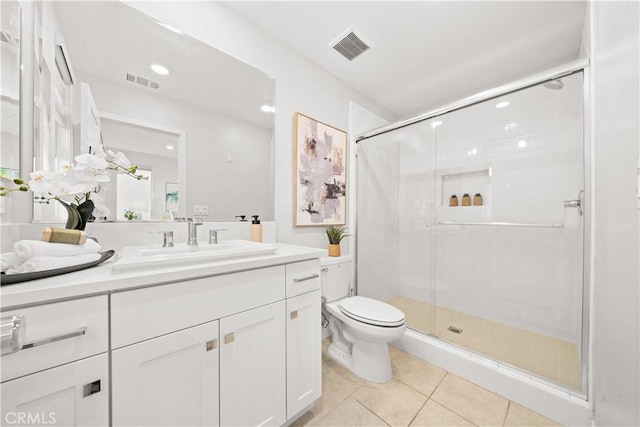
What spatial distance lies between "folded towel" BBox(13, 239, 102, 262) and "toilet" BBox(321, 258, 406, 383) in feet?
4.08

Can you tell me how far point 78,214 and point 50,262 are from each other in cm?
28

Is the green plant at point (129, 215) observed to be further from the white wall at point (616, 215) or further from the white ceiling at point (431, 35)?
the white wall at point (616, 215)

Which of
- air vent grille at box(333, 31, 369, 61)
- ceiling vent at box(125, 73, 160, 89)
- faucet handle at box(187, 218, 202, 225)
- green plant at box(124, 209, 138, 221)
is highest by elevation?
air vent grille at box(333, 31, 369, 61)

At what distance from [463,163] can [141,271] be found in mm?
2684

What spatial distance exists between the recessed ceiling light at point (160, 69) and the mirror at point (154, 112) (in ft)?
0.06

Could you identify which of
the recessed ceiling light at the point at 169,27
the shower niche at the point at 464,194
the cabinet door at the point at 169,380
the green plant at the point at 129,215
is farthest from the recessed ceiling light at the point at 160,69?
the shower niche at the point at 464,194

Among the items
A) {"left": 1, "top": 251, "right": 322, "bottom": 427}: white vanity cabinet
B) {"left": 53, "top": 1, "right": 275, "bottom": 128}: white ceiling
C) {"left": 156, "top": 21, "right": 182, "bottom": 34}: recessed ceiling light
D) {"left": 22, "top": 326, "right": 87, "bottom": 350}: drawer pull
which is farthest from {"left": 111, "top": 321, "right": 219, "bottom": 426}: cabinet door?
{"left": 156, "top": 21, "right": 182, "bottom": 34}: recessed ceiling light

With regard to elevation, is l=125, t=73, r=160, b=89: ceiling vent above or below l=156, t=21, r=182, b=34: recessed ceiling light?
below

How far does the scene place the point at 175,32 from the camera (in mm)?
1284

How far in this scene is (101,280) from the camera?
24.8 inches

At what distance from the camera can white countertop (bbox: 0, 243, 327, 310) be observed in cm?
54

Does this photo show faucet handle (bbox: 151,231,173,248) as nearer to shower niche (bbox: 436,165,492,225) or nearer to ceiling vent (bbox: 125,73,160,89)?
ceiling vent (bbox: 125,73,160,89)

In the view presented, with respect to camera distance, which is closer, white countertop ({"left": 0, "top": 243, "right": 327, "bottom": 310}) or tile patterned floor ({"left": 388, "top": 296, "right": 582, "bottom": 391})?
white countertop ({"left": 0, "top": 243, "right": 327, "bottom": 310})

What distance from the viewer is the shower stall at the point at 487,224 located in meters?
1.70
